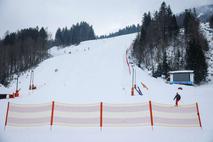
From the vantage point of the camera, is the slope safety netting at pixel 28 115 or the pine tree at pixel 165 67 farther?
the pine tree at pixel 165 67

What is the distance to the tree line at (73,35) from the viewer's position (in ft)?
292

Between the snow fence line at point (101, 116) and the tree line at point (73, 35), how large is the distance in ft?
277

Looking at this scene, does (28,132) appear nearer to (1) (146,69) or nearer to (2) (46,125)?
(2) (46,125)

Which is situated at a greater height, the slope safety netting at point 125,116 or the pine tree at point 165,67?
the pine tree at point 165,67

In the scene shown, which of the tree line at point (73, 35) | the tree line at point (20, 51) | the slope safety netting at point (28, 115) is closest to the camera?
the slope safety netting at point (28, 115)

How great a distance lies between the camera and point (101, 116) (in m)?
6.46

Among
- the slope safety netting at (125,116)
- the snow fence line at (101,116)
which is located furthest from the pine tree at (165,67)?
the slope safety netting at (125,116)

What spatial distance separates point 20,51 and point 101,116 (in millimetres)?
34851

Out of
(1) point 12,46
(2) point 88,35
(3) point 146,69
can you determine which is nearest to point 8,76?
(1) point 12,46

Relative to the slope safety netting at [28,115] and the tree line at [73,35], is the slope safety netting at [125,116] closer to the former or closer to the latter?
the slope safety netting at [28,115]

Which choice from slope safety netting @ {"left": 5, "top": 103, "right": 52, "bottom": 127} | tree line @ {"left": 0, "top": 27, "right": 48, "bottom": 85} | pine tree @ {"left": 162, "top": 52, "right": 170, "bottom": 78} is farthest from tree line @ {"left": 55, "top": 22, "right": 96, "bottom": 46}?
slope safety netting @ {"left": 5, "top": 103, "right": 52, "bottom": 127}

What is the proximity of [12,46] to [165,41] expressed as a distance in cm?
2820

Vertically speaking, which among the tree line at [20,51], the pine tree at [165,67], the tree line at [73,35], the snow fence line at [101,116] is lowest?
the snow fence line at [101,116]

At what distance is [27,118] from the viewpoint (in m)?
6.60
